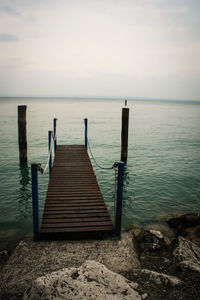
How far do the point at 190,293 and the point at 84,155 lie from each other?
27.9 ft

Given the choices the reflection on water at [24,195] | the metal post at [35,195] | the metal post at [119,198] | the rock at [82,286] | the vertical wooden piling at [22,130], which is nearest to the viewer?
the rock at [82,286]

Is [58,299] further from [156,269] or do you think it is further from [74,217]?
[74,217]

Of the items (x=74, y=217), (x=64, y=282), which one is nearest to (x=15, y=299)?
(x=64, y=282)

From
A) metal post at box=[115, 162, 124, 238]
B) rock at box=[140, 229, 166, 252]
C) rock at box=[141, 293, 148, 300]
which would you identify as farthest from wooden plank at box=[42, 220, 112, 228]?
rock at box=[141, 293, 148, 300]

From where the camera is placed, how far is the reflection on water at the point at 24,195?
7914 millimetres

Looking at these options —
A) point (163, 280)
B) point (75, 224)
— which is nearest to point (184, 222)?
point (75, 224)

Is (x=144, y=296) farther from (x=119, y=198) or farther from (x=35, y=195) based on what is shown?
(x=35, y=195)

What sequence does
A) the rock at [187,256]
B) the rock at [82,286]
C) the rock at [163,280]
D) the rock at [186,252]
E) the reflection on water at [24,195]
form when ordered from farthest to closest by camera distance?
the reflection on water at [24,195]
the rock at [186,252]
the rock at [187,256]
the rock at [163,280]
the rock at [82,286]

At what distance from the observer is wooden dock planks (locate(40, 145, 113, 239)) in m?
4.79

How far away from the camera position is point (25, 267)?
3990mm

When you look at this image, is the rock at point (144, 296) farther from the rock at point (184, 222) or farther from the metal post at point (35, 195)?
the rock at point (184, 222)

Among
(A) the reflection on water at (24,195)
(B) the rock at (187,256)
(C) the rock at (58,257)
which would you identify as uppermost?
(B) the rock at (187,256)

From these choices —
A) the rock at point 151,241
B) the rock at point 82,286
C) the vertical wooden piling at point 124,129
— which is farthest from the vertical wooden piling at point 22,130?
the rock at point 82,286

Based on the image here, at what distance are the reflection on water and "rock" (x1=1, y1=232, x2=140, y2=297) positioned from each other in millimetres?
3475
